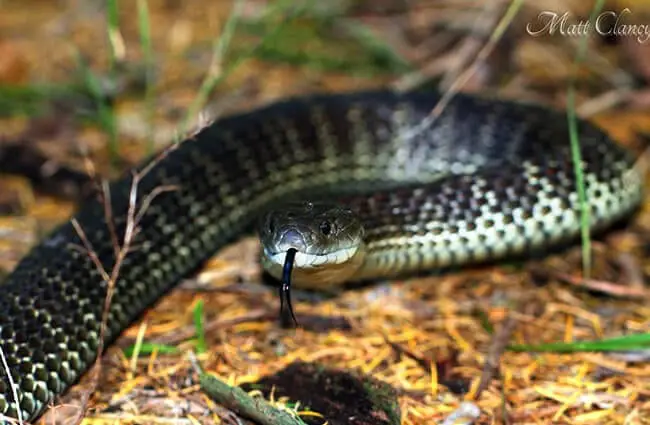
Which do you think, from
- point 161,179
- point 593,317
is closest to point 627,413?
point 593,317

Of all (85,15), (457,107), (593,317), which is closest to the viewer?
(593,317)

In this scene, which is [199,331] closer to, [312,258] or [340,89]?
[312,258]

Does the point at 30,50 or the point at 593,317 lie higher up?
the point at 30,50

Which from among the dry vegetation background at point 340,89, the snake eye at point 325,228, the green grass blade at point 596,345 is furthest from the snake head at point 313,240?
the green grass blade at point 596,345

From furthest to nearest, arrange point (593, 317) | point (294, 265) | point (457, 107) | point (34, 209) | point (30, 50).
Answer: point (30, 50), point (457, 107), point (34, 209), point (593, 317), point (294, 265)

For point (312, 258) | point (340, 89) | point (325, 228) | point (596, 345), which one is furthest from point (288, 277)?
point (340, 89)

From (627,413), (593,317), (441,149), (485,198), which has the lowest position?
(627,413)

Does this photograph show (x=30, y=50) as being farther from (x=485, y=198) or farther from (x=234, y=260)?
(x=485, y=198)
